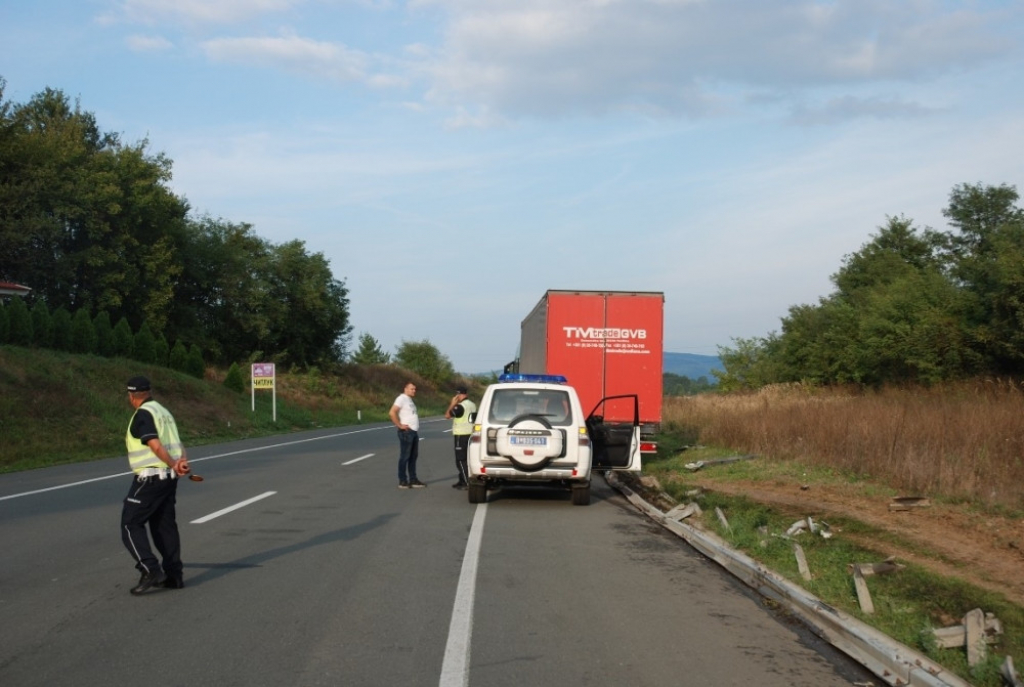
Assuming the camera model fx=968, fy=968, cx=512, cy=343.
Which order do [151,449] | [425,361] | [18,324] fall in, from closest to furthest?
[151,449], [18,324], [425,361]

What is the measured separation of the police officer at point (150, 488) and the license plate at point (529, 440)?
636 cm

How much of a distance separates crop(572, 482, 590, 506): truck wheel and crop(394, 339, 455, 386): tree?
81.6 m

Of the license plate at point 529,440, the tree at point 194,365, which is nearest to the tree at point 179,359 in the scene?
the tree at point 194,365

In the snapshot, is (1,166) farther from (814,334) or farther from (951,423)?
(951,423)

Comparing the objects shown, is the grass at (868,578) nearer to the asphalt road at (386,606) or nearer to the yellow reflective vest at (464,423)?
the asphalt road at (386,606)

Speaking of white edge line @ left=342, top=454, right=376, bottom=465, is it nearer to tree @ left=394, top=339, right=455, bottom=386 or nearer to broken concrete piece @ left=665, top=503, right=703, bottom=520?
broken concrete piece @ left=665, top=503, right=703, bottom=520

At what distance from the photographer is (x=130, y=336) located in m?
42.7

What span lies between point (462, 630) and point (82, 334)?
37.0 metres

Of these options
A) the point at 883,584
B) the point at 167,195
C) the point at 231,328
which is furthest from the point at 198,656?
the point at 231,328

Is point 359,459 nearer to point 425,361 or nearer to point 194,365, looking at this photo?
point 194,365

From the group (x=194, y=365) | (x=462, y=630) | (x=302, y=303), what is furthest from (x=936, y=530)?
(x=302, y=303)

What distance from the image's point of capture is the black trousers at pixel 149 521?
7570 mm

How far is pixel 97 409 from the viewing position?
29.8 meters

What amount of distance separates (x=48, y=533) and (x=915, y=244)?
1839 inches
